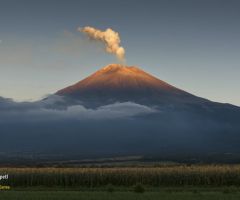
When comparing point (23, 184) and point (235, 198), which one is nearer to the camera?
point (235, 198)

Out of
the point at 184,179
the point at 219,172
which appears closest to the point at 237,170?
the point at 219,172

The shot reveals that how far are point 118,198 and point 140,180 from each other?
59.5 feet

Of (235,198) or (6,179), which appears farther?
(6,179)

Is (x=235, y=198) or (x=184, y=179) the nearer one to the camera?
(x=235, y=198)

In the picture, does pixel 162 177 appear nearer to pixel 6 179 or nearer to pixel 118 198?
pixel 6 179

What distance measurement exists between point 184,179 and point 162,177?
1.84 metres

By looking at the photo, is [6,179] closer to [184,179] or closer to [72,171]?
[72,171]

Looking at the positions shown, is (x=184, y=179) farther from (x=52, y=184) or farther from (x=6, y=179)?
(x=6, y=179)

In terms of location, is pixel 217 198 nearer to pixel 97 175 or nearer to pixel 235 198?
pixel 235 198

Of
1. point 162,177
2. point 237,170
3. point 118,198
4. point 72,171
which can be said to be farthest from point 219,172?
point 118,198

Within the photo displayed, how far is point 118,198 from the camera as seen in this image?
3059 centimetres

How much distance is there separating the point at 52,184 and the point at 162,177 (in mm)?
9207

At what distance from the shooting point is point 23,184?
158 ft

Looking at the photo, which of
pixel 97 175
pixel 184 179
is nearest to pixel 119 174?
pixel 97 175
